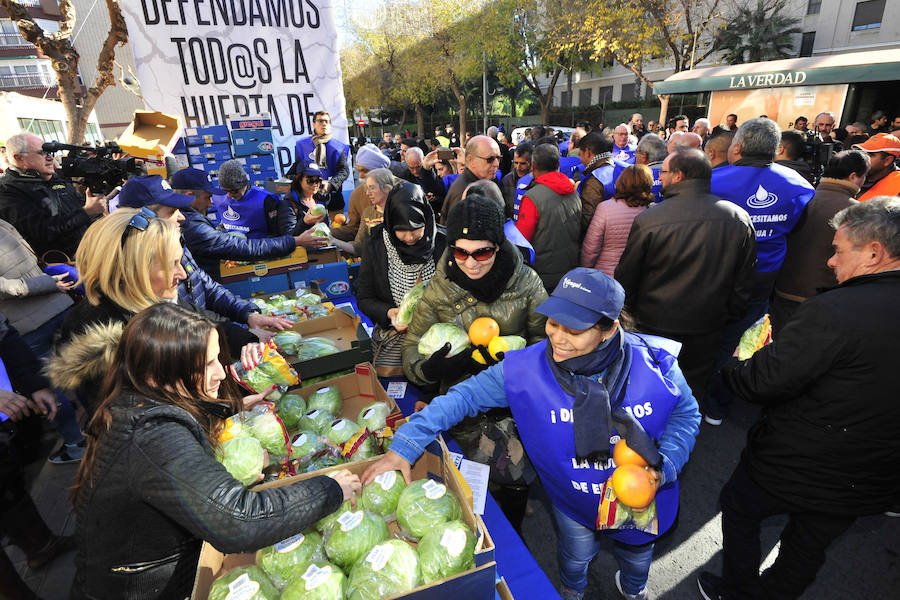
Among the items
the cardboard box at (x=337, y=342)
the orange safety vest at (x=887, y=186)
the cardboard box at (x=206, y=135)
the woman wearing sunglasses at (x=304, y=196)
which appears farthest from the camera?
the cardboard box at (x=206, y=135)

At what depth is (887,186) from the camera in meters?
4.46

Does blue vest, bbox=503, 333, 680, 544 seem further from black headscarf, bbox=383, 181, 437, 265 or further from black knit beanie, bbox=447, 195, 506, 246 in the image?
black headscarf, bbox=383, 181, 437, 265

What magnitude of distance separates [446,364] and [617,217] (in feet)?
8.38

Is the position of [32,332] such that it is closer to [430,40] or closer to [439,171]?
[439,171]

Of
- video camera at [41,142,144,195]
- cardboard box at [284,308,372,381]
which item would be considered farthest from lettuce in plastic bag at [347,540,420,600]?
video camera at [41,142,144,195]

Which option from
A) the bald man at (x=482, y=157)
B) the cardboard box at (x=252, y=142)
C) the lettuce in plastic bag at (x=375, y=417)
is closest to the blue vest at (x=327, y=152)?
the cardboard box at (x=252, y=142)

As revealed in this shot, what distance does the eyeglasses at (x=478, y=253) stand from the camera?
7.78ft

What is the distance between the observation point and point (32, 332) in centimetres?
346

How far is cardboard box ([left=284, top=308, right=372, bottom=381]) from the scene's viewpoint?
2678mm

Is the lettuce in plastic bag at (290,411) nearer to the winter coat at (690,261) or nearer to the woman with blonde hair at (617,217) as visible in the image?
the winter coat at (690,261)

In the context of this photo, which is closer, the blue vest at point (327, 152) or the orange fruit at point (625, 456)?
the orange fruit at point (625, 456)

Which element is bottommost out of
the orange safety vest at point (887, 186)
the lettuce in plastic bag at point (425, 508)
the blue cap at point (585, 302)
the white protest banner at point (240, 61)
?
the lettuce in plastic bag at point (425, 508)

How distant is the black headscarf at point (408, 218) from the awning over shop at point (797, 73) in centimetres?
2063

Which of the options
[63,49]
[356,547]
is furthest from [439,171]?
[63,49]
